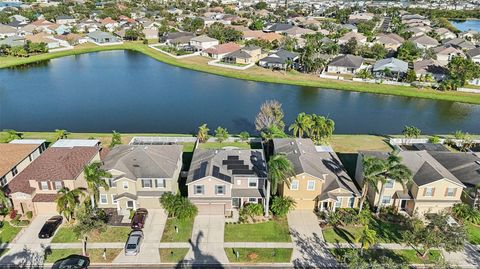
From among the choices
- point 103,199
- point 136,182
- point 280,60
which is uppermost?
point 280,60

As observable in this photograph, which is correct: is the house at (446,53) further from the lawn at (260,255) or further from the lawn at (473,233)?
the lawn at (260,255)

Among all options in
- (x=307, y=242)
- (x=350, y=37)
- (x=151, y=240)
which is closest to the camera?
(x=151, y=240)

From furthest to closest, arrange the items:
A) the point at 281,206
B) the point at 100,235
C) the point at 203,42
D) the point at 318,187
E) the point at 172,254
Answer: the point at 203,42
the point at 318,187
the point at 281,206
the point at 100,235
the point at 172,254

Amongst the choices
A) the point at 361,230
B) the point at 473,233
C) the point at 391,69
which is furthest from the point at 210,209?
the point at 391,69

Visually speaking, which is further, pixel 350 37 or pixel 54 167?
pixel 350 37

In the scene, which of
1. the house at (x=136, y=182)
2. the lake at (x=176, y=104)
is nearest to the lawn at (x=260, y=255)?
the house at (x=136, y=182)

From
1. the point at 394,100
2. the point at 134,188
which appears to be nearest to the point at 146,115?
the point at 134,188

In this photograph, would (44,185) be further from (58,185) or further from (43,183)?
(58,185)
